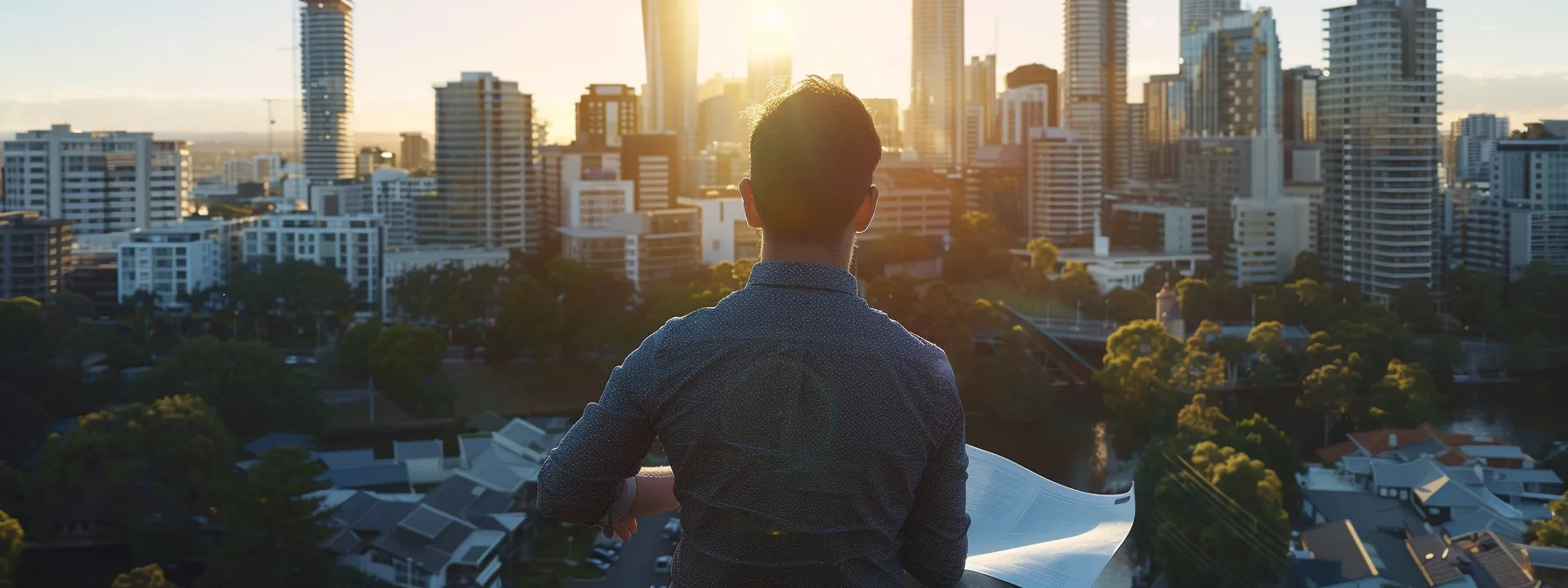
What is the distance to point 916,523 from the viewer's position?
0.54 metres

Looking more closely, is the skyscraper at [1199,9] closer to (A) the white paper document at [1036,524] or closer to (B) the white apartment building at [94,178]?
(B) the white apartment building at [94,178]

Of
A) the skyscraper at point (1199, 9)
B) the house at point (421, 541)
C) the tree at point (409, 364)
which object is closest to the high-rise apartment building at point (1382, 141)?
the tree at point (409, 364)

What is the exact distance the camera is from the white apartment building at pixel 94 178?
45.1ft

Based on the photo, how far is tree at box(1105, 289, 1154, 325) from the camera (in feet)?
34.2

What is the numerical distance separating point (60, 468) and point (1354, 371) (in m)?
6.41

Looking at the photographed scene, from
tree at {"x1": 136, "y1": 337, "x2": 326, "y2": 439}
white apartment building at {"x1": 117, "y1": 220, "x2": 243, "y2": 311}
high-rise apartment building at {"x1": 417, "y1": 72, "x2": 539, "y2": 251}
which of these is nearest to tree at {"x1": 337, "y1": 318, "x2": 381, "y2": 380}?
tree at {"x1": 136, "y1": 337, "x2": 326, "y2": 439}

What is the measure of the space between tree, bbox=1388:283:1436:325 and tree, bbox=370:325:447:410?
7217 mm

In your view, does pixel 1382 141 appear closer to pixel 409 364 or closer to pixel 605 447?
pixel 409 364

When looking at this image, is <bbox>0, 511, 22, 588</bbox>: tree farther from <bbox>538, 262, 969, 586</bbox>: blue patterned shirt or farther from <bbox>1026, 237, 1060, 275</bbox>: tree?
<bbox>1026, 237, 1060, 275</bbox>: tree

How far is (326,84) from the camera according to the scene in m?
24.4

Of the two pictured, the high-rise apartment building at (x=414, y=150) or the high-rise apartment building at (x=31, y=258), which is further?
the high-rise apartment building at (x=414, y=150)

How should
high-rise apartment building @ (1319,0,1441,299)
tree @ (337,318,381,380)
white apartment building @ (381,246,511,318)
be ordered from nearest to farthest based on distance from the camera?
tree @ (337,318,381,380) → high-rise apartment building @ (1319,0,1441,299) → white apartment building @ (381,246,511,318)

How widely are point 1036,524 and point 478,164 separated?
13.1 m

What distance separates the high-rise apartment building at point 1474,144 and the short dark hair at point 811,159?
1734cm
